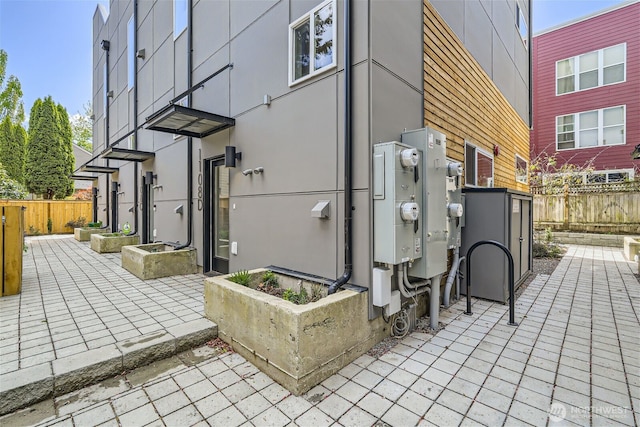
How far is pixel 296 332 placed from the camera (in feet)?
7.08

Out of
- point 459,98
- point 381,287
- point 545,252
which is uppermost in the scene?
point 459,98

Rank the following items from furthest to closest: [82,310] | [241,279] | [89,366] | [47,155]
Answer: [47,155] → [82,310] → [241,279] → [89,366]

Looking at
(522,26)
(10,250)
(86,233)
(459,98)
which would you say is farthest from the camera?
(86,233)

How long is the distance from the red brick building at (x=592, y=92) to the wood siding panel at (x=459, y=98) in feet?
26.3

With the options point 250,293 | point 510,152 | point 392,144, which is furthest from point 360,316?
point 510,152

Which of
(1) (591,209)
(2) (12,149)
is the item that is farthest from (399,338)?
(2) (12,149)

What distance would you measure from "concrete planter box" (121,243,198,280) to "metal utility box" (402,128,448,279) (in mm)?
4260

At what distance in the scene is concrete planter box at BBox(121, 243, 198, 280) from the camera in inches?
204

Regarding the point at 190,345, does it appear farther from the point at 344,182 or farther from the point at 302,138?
the point at 302,138

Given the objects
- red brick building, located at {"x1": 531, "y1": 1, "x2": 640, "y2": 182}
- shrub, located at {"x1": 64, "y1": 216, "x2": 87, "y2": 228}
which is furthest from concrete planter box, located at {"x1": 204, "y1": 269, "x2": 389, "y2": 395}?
shrub, located at {"x1": 64, "y1": 216, "x2": 87, "y2": 228}

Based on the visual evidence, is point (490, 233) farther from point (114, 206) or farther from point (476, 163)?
point (114, 206)

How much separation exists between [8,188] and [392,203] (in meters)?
19.3

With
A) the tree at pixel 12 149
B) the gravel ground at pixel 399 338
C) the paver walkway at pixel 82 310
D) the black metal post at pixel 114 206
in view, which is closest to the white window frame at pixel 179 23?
the paver walkway at pixel 82 310

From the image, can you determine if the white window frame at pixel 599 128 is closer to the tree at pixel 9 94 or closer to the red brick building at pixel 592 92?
the red brick building at pixel 592 92
